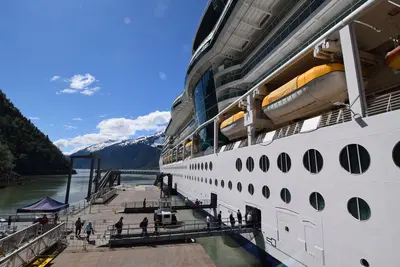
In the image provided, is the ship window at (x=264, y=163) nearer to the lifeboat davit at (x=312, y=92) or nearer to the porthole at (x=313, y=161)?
the lifeboat davit at (x=312, y=92)

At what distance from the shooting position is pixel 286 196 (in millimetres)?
11000

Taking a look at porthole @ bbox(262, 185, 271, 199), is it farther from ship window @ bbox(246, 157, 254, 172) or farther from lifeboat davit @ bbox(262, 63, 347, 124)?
lifeboat davit @ bbox(262, 63, 347, 124)

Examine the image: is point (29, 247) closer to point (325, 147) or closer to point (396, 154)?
point (325, 147)

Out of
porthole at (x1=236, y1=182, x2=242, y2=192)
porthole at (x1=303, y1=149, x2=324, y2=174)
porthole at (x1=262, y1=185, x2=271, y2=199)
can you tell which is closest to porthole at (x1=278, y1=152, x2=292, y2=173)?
porthole at (x1=303, y1=149, x2=324, y2=174)

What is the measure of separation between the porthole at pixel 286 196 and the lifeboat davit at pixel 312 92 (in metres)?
3.95

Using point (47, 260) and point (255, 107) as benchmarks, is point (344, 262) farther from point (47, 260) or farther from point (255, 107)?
point (47, 260)

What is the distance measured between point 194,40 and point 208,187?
83.7 ft

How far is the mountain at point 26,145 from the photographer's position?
130500mm

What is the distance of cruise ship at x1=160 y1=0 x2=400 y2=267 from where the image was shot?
711cm

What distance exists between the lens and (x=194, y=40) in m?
37.9

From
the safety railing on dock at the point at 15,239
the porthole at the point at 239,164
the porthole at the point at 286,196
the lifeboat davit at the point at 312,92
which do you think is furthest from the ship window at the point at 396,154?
the safety railing on dock at the point at 15,239

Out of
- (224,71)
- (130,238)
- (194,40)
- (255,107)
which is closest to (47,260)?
(130,238)

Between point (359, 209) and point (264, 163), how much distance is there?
18.4ft

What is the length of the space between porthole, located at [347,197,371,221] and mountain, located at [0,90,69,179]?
501 ft
